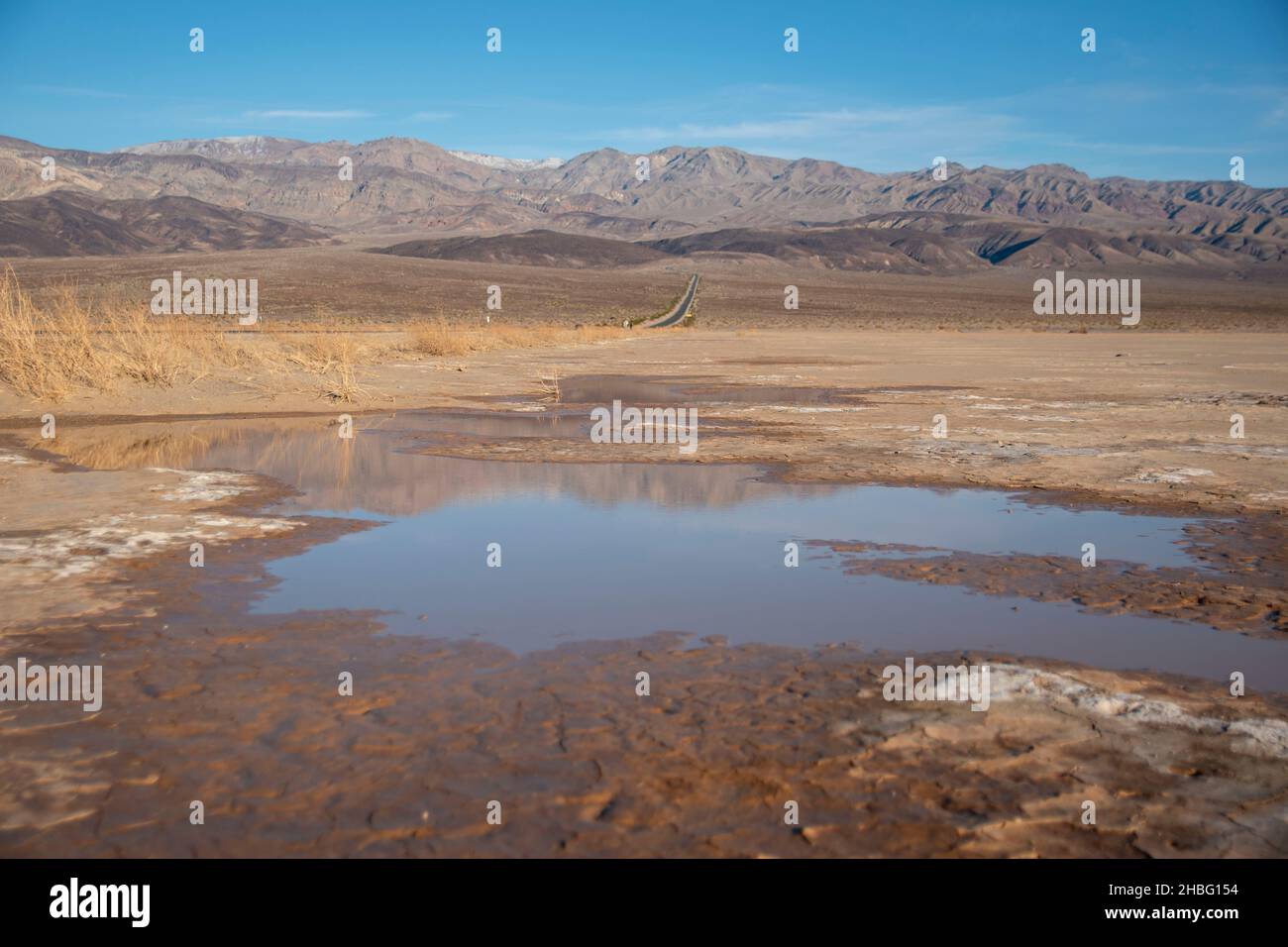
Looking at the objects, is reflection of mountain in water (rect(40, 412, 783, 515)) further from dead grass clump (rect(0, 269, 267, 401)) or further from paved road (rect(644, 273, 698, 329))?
paved road (rect(644, 273, 698, 329))

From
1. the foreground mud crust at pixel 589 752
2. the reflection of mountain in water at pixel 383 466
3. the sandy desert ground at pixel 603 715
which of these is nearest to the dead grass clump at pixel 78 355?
the reflection of mountain in water at pixel 383 466

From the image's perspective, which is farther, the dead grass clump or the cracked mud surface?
the dead grass clump

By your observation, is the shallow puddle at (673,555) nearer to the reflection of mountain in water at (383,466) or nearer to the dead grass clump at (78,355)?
the reflection of mountain in water at (383,466)

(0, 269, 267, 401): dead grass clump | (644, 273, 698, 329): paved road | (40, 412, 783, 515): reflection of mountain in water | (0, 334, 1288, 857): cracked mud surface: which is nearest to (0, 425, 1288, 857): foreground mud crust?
(0, 334, 1288, 857): cracked mud surface

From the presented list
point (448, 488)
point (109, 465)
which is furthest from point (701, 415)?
point (109, 465)
